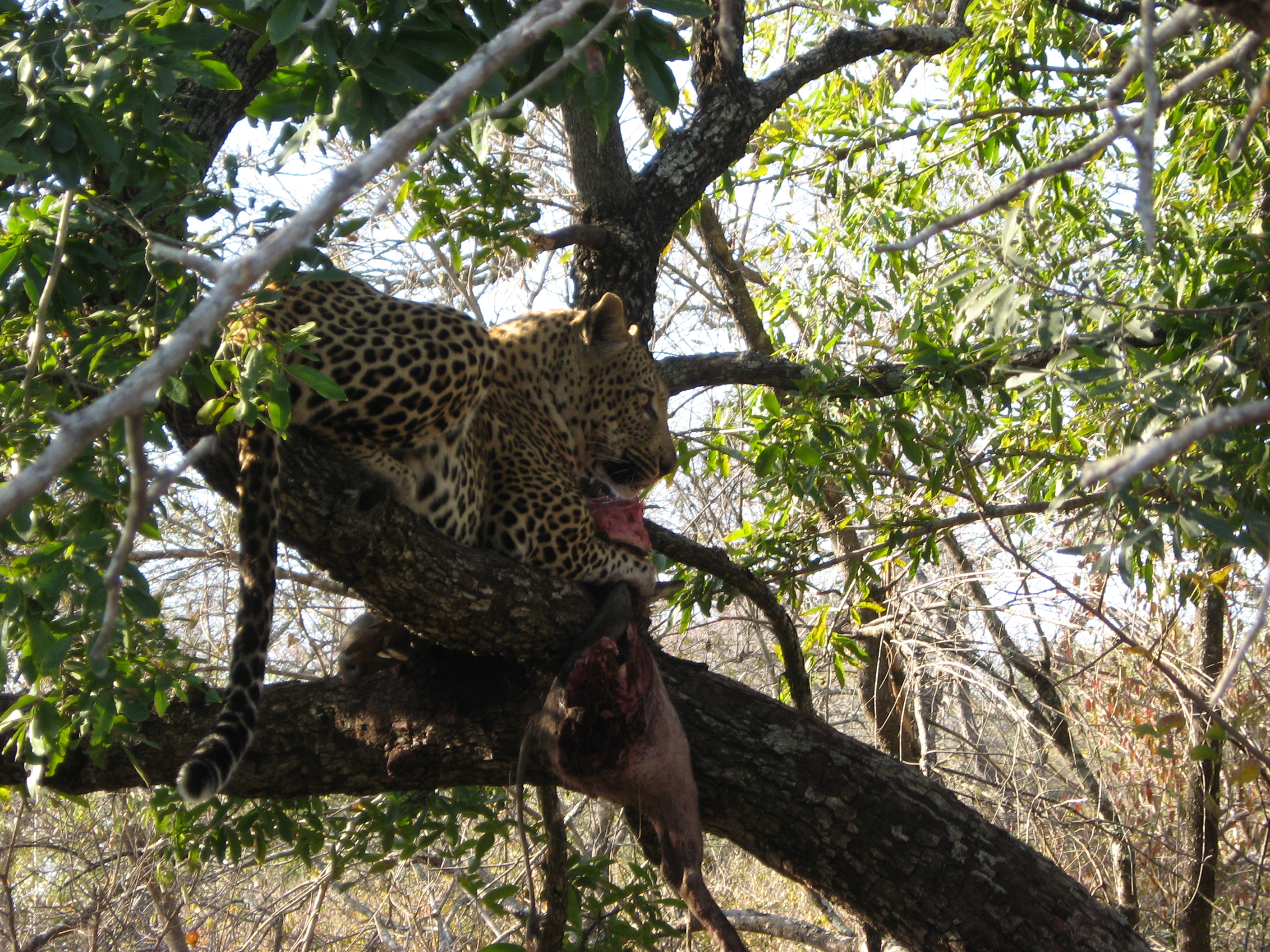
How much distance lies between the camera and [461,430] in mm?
4020

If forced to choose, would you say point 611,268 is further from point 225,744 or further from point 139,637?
point 225,744

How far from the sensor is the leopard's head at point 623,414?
5.28 metres

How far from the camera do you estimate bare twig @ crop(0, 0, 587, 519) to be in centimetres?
101

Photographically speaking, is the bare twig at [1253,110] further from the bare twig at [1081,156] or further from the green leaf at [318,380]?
the green leaf at [318,380]

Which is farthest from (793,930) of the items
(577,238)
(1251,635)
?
(1251,635)

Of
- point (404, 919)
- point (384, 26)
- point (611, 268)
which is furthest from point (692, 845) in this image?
point (404, 919)

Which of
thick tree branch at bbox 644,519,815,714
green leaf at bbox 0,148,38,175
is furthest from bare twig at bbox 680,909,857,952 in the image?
green leaf at bbox 0,148,38,175

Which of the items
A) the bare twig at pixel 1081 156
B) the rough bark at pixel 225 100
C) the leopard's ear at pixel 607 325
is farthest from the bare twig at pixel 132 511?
the leopard's ear at pixel 607 325

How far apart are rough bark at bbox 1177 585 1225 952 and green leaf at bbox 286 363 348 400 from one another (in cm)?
464

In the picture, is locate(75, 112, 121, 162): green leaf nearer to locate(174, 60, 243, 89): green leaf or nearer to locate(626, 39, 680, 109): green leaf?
locate(174, 60, 243, 89): green leaf

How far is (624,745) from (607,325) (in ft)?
7.70

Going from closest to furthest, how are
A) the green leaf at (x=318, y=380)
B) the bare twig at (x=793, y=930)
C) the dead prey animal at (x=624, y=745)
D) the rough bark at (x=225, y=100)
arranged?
the green leaf at (x=318, y=380), the dead prey animal at (x=624, y=745), the rough bark at (x=225, y=100), the bare twig at (x=793, y=930)

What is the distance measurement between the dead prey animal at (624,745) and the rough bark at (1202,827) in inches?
124

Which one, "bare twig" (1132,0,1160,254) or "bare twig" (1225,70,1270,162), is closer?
"bare twig" (1132,0,1160,254)
